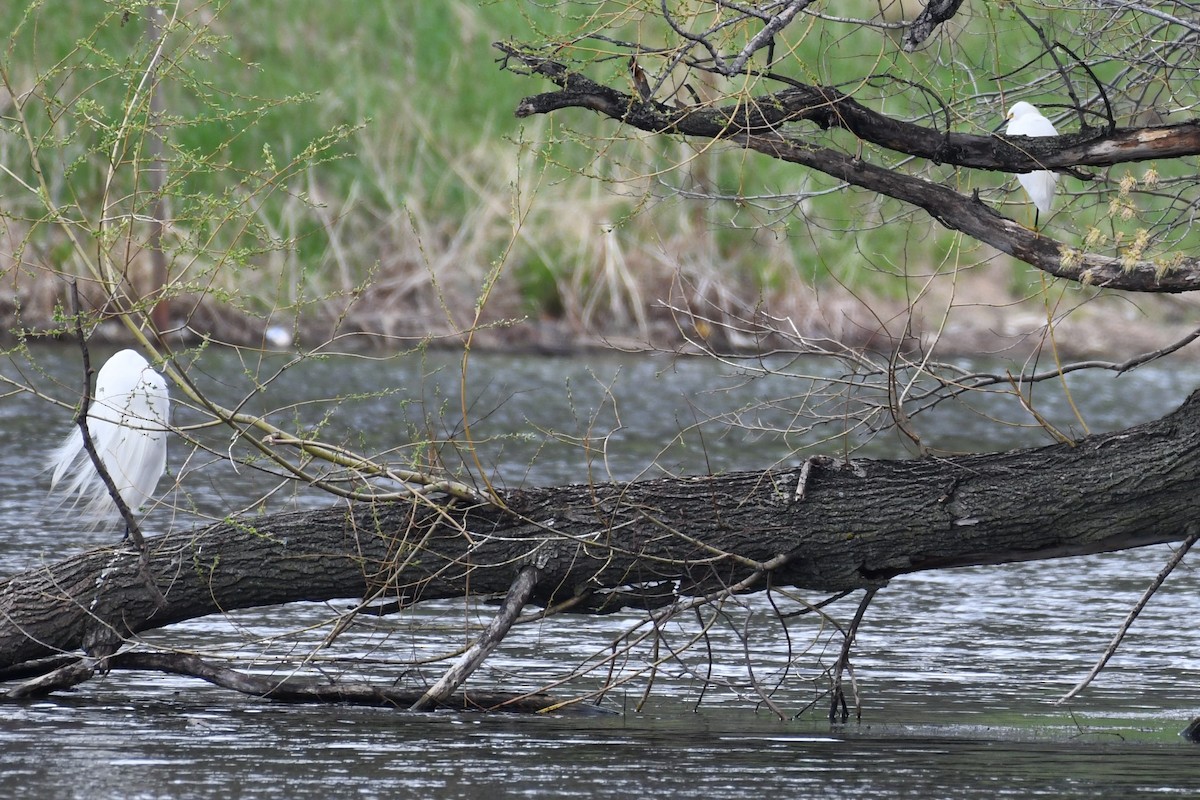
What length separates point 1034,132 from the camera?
6043 millimetres

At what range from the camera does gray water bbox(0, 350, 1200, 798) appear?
5.06 metres

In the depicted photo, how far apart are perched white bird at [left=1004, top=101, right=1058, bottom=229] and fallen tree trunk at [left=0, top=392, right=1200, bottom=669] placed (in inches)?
40.6

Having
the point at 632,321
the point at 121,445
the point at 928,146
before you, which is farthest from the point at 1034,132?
the point at 632,321

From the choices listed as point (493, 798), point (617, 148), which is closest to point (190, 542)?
point (493, 798)

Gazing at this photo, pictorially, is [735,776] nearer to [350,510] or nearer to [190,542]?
[350,510]

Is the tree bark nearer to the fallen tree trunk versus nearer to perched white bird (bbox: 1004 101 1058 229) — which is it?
perched white bird (bbox: 1004 101 1058 229)

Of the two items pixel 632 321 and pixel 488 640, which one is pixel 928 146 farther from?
pixel 632 321

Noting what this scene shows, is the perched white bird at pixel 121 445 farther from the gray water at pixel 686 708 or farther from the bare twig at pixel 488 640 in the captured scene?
the bare twig at pixel 488 640

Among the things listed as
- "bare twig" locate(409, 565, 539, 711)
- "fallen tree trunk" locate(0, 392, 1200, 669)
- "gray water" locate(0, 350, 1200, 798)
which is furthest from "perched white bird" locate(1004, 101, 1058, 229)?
"bare twig" locate(409, 565, 539, 711)

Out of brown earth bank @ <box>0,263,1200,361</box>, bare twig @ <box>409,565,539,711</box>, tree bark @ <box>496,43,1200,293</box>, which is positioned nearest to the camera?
tree bark @ <box>496,43,1200,293</box>

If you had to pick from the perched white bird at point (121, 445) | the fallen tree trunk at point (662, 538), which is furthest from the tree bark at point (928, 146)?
the perched white bird at point (121, 445)

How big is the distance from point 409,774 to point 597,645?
2449 millimetres

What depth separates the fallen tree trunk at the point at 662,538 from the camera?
5660mm

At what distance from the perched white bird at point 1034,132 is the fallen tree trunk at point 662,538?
1030mm
